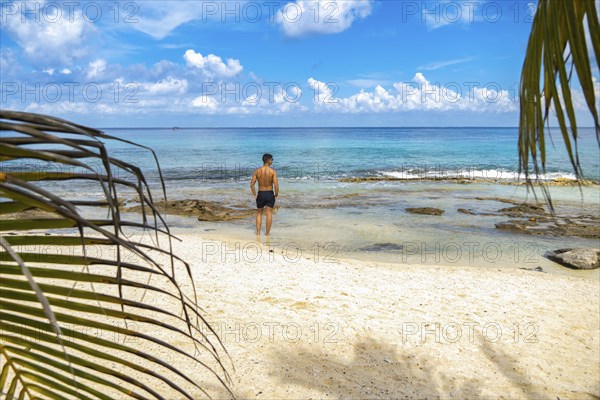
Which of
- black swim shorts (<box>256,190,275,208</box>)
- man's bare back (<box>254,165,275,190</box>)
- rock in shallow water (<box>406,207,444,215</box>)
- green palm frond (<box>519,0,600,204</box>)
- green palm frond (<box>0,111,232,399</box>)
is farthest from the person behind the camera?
rock in shallow water (<box>406,207,444,215</box>)

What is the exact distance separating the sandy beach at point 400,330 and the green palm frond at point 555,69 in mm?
3470

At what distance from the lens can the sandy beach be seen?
4.12 m

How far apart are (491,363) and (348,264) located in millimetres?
3624

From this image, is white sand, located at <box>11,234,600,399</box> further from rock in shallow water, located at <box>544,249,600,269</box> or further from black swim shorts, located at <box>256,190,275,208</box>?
black swim shorts, located at <box>256,190,275,208</box>

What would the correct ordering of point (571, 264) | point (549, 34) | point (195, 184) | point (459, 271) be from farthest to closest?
point (195, 184), point (571, 264), point (459, 271), point (549, 34)

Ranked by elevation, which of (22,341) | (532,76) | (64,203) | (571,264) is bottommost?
(571,264)

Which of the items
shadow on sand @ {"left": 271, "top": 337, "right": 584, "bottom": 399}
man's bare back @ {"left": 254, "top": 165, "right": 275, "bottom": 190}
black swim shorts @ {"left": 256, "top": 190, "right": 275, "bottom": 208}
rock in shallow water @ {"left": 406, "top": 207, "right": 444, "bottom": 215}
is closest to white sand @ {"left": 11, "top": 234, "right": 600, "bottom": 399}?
shadow on sand @ {"left": 271, "top": 337, "right": 584, "bottom": 399}

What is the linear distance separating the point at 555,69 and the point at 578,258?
29.6ft

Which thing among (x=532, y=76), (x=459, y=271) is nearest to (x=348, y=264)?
(x=459, y=271)

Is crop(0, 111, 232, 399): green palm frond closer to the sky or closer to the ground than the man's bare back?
closer to the sky

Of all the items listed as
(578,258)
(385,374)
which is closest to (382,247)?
(578,258)

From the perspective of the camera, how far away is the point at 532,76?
97 cm

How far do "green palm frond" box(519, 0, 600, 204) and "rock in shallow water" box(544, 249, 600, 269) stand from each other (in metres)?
8.81

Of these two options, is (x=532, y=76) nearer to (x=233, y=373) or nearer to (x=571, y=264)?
(x=233, y=373)
